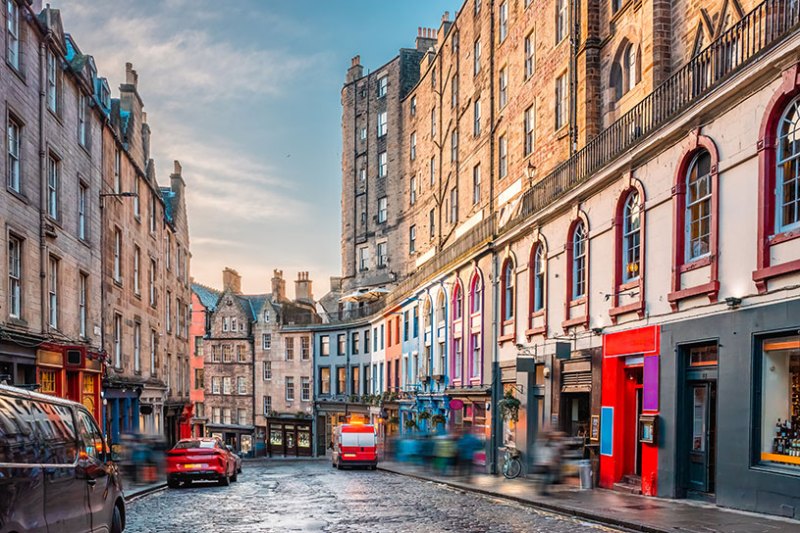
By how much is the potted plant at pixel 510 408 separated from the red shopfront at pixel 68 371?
12.4m

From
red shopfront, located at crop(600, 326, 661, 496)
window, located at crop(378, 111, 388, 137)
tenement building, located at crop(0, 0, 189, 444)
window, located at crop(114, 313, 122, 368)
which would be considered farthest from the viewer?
window, located at crop(378, 111, 388, 137)

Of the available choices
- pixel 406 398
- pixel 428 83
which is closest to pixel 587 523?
pixel 406 398

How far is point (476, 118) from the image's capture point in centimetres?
3884

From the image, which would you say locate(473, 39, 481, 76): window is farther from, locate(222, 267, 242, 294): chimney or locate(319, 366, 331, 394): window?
locate(222, 267, 242, 294): chimney

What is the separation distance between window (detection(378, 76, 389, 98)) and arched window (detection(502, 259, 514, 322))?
105 ft

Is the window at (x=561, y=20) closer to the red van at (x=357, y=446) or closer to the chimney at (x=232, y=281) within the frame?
the red van at (x=357, y=446)

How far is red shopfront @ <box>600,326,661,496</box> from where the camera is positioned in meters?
18.0

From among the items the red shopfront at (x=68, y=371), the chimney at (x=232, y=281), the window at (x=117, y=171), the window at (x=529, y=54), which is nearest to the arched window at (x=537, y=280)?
the window at (x=529, y=54)

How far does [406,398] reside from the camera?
46.3 m

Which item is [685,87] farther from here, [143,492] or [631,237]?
[143,492]

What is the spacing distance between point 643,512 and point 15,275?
15.0 metres

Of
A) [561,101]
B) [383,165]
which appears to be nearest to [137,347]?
[561,101]

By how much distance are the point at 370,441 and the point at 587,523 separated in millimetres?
21266

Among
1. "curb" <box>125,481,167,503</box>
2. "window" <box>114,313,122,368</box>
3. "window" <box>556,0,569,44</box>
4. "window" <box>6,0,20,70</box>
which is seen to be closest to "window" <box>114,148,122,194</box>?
"window" <box>114,313,122,368</box>
